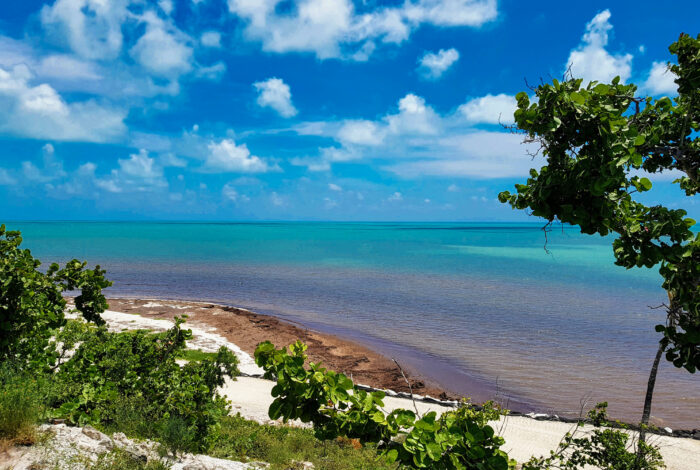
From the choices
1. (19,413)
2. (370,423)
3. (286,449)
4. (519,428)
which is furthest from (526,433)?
(19,413)

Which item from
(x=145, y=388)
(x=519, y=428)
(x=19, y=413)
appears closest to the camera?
(x=19, y=413)

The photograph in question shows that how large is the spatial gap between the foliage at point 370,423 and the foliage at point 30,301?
5336 mm

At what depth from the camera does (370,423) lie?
364 centimetres

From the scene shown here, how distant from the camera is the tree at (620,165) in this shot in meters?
3.60

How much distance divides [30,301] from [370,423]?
20.4 feet

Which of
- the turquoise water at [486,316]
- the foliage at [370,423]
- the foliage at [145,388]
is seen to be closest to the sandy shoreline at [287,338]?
the turquoise water at [486,316]

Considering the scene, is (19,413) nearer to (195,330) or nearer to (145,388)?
(145,388)

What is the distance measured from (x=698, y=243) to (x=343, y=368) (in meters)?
18.2

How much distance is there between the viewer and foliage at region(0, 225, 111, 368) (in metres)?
6.71

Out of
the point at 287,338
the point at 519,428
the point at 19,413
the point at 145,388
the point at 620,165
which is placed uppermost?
the point at 620,165

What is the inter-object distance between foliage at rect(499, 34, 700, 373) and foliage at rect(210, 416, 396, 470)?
707cm

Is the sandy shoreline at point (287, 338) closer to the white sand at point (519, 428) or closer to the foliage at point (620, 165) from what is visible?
the white sand at point (519, 428)

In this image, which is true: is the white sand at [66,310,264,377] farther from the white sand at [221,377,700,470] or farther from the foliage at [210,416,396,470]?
the foliage at [210,416,396,470]

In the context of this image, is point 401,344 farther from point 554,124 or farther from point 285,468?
point 554,124
